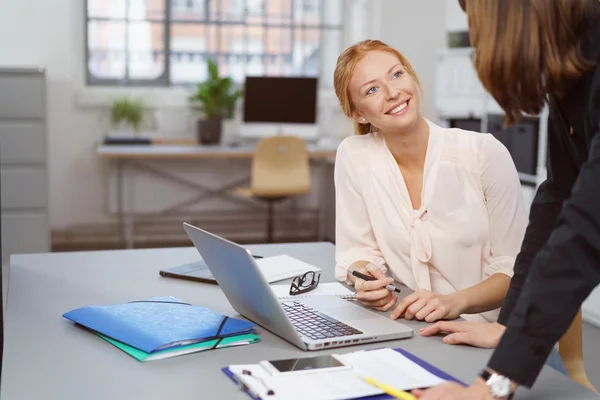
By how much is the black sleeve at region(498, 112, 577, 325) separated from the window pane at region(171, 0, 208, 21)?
521cm

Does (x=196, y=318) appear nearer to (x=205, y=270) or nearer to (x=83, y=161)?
(x=205, y=270)

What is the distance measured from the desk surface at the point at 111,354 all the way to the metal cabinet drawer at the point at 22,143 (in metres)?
3.48

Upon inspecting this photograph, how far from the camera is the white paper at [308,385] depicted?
44.4 inches

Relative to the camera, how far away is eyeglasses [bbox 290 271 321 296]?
1724 mm

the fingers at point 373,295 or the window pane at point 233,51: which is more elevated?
the window pane at point 233,51

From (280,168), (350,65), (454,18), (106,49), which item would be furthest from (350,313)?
(106,49)

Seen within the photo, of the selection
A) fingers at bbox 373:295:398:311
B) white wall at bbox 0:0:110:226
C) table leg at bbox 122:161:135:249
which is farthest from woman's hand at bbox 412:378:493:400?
white wall at bbox 0:0:110:226

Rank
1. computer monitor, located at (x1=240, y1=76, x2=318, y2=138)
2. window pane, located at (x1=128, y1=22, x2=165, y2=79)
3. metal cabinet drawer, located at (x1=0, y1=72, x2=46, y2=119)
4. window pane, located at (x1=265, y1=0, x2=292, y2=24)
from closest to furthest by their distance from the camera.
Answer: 1. metal cabinet drawer, located at (x1=0, y1=72, x2=46, y2=119)
2. computer monitor, located at (x1=240, y1=76, x2=318, y2=138)
3. window pane, located at (x1=128, y1=22, x2=165, y2=79)
4. window pane, located at (x1=265, y1=0, x2=292, y2=24)

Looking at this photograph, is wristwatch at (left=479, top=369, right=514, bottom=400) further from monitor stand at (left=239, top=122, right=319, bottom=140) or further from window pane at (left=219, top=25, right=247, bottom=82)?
window pane at (left=219, top=25, right=247, bottom=82)

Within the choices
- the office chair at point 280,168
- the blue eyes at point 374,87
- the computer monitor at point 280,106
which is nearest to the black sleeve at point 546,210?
the blue eyes at point 374,87

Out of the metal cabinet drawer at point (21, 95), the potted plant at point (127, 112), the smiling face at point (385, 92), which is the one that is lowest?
the potted plant at point (127, 112)

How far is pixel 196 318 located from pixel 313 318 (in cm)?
22

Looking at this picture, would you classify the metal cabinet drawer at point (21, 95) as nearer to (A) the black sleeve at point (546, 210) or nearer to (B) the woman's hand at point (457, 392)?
(A) the black sleeve at point (546, 210)

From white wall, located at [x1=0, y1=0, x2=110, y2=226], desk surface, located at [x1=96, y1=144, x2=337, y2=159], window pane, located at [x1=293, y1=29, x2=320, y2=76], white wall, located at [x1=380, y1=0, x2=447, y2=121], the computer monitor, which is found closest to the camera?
desk surface, located at [x1=96, y1=144, x2=337, y2=159]
